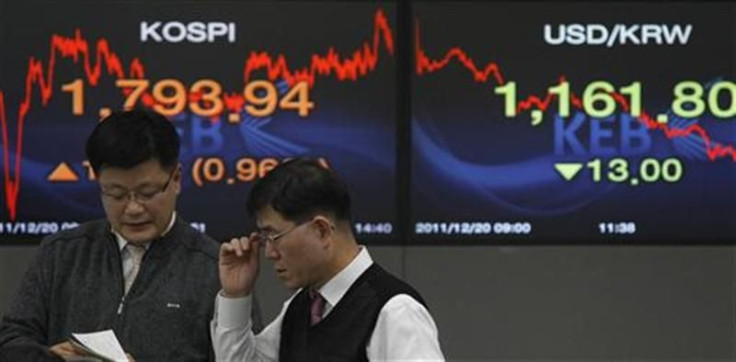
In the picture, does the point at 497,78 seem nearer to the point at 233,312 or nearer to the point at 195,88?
the point at 195,88

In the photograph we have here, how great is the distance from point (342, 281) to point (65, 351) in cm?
51

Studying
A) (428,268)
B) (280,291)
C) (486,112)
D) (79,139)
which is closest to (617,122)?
(486,112)

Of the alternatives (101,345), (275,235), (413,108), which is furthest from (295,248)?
(413,108)

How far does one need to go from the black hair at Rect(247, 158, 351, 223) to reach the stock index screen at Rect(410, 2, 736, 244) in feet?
8.31

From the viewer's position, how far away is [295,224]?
88.1 inches

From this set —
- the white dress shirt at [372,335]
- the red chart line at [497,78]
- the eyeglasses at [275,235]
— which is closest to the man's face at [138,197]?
the white dress shirt at [372,335]

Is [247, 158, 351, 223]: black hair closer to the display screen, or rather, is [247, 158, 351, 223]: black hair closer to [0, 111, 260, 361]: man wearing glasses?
[0, 111, 260, 361]: man wearing glasses

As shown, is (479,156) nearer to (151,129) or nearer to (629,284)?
(629,284)

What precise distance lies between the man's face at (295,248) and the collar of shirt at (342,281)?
0.03 m

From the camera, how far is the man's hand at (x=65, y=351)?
2318mm

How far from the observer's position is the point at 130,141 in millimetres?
2486

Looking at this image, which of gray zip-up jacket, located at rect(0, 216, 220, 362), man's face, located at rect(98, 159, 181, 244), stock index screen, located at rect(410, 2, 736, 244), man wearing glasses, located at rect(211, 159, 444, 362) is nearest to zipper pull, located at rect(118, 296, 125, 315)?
gray zip-up jacket, located at rect(0, 216, 220, 362)

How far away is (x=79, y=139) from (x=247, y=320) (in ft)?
8.31

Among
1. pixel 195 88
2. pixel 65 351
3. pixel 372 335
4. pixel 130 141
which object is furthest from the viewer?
pixel 195 88
